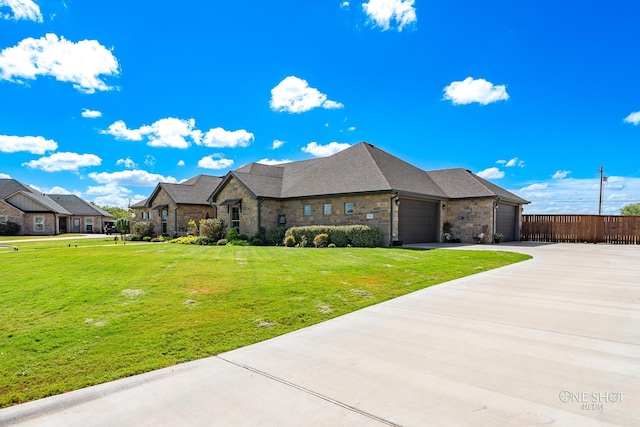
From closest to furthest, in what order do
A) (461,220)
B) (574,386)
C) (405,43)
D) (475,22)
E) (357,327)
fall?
1. (574,386)
2. (357,327)
3. (475,22)
4. (405,43)
5. (461,220)

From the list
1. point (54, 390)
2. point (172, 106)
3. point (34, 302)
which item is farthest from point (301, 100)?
point (54, 390)

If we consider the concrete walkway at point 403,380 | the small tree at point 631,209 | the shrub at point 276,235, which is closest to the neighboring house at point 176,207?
the shrub at point 276,235

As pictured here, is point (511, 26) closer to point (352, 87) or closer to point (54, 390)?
point (352, 87)

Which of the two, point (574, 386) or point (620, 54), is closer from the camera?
point (574, 386)

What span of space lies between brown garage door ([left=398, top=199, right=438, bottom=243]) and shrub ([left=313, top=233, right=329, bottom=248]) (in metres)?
4.34

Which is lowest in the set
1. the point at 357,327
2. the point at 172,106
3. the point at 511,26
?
the point at 357,327

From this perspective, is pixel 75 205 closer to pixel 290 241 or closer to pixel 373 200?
pixel 290 241

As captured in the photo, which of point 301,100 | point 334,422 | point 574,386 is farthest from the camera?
point 301,100

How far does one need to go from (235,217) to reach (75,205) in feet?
116

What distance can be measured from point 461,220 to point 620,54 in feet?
38.4

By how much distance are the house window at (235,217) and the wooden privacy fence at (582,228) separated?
71.3 feet

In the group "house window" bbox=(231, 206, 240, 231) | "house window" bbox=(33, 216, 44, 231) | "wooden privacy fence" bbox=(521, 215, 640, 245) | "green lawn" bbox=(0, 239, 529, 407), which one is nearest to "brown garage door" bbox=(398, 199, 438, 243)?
"green lawn" bbox=(0, 239, 529, 407)

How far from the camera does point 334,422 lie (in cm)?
282

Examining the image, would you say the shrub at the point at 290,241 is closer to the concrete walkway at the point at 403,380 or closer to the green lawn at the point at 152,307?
the green lawn at the point at 152,307
